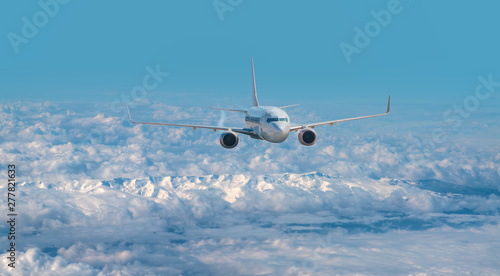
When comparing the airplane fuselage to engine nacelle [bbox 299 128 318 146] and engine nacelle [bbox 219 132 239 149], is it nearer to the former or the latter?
engine nacelle [bbox 299 128 318 146]

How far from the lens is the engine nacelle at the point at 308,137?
5681 centimetres

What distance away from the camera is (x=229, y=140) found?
190ft

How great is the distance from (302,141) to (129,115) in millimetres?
24852

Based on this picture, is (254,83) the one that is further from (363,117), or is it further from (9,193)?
(9,193)

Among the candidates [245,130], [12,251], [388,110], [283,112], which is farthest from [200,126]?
[12,251]

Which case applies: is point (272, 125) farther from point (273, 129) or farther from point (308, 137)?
point (308, 137)

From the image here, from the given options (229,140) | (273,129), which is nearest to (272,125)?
(273,129)

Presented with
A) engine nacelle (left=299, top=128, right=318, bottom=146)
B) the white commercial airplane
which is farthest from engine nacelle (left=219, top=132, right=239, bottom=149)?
engine nacelle (left=299, top=128, right=318, bottom=146)

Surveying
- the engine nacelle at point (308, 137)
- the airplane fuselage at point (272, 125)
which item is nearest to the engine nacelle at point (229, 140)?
Result: the airplane fuselage at point (272, 125)

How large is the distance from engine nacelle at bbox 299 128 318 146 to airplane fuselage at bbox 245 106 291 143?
2.33 metres

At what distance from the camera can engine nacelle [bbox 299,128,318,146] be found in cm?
5681

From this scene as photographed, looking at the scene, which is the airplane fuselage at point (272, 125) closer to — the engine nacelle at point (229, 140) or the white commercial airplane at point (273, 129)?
the white commercial airplane at point (273, 129)

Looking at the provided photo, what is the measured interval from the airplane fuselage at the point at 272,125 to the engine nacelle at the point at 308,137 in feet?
7.63

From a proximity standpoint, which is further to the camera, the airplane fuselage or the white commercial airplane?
the airplane fuselage
